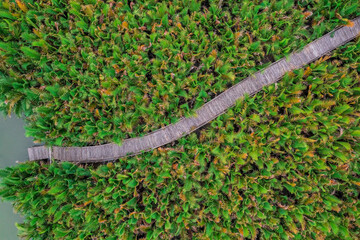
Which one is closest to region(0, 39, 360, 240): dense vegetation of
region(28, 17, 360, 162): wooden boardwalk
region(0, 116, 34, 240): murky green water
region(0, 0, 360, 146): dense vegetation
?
region(28, 17, 360, 162): wooden boardwalk

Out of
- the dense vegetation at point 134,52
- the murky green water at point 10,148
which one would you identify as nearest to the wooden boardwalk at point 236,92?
the dense vegetation at point 134,52

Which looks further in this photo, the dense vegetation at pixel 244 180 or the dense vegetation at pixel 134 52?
the dense vegetation at pixel 134 52

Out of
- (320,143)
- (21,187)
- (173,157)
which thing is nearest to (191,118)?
(173,157)

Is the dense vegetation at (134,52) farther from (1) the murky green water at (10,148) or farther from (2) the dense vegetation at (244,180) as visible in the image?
(1) the murky green water at (10,148)

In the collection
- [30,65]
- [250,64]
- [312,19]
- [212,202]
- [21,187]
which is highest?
[30,65]

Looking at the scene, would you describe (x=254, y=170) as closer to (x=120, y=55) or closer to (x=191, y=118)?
(x=191, y=118)
